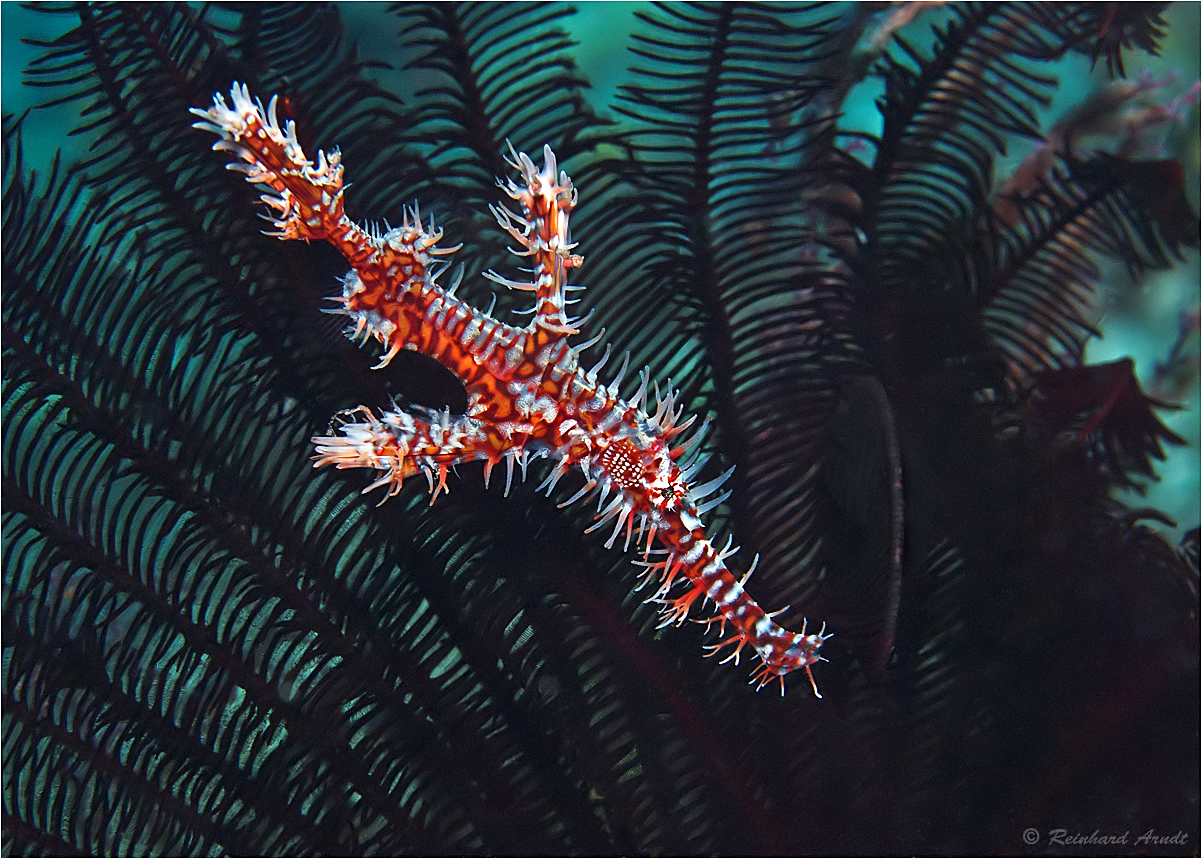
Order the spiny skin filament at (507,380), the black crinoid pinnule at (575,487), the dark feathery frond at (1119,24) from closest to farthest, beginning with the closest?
1. the spiny skin filament at (507,380)
2. the black crinoid pinnule at (575,487)
3. the dark feathery frond at (1119,24)

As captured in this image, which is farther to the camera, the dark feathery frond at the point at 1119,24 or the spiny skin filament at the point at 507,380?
the dark feathery frond at the point at 1119,24

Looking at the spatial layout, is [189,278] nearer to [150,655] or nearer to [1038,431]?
[150,655]

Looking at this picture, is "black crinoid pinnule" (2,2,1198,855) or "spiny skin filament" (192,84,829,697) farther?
"black crinoid pinnule" (2,2,1198,855)

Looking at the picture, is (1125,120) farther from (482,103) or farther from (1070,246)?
(482,103)

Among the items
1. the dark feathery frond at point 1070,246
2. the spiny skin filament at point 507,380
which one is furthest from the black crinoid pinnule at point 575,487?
the spiny skin filament at point 507,380

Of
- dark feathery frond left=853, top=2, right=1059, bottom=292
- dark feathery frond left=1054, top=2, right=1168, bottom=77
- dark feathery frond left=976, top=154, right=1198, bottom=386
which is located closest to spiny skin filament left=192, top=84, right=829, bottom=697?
dark feathery frond left=853, top=2, right=1059, bottom=292

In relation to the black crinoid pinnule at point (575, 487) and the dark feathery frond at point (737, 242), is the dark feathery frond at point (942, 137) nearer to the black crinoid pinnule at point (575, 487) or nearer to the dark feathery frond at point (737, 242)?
the black crinoid pinnule at point (575, 487)

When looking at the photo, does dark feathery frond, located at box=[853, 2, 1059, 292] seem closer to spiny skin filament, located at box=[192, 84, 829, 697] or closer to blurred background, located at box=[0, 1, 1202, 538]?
blurred background, located at box=[0, 1, 1202, 538]
